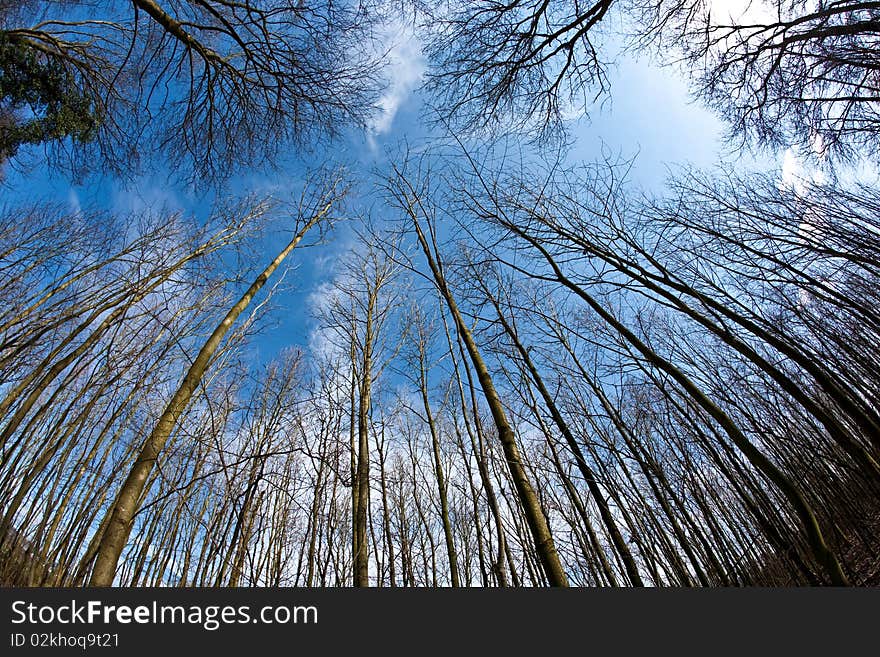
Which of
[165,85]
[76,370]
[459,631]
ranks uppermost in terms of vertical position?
[165,85]

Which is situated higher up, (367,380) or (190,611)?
(367,380)

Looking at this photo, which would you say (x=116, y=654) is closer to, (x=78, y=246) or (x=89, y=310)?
(x=89, y=310)

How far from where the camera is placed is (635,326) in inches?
176

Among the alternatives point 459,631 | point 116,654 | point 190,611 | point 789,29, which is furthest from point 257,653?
point 789,29

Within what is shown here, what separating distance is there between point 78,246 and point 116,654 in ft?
14.1

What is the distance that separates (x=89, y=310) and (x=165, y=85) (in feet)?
6.96

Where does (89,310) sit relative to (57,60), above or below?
below

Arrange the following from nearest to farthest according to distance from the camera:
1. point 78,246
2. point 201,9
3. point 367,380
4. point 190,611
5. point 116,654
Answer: point 116,654 < point 190,611 < point 201,9 < point 78,246 < point 367,380

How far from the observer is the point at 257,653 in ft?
3.41

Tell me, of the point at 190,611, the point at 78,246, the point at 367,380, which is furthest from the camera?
the point at 367,380

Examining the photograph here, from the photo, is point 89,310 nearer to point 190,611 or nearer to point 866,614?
point 190,611

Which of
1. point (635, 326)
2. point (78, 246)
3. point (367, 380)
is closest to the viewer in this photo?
point (78, 246)

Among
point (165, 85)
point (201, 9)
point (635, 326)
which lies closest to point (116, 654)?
point (165, 85)

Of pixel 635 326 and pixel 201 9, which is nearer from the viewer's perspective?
pixel 201 9
